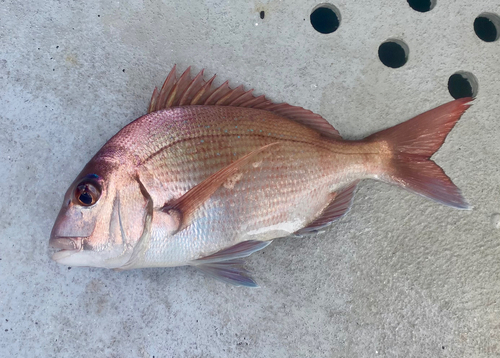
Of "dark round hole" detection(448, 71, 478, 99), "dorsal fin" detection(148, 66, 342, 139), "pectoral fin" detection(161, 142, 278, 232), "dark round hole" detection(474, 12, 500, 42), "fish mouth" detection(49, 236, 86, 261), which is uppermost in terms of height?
"dark round hole" detection(474, 12, 500, 42)

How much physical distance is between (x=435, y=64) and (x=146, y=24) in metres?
1.51

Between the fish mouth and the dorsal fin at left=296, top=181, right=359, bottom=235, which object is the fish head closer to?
the fish mouth

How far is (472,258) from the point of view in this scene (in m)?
1.63

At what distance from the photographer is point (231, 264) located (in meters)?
1.35

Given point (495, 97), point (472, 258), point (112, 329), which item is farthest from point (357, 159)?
point (112, 329)

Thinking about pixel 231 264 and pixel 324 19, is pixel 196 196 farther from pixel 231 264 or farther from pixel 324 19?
pixel 324 19

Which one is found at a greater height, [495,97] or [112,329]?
[495,97]

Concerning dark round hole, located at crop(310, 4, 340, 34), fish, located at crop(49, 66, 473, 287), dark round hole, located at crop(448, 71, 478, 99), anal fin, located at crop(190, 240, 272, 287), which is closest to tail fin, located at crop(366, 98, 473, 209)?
fish, located at crop(49, 66, 473, 287)

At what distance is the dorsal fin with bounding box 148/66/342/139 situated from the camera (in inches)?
53.6

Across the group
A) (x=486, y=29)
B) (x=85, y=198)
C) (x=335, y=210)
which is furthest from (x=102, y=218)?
(x=486, y=29)

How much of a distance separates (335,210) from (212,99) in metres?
0.73

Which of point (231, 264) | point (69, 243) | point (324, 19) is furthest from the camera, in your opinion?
point (324, 19)

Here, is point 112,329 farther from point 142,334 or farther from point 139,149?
point 139,149

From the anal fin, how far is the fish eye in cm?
44
